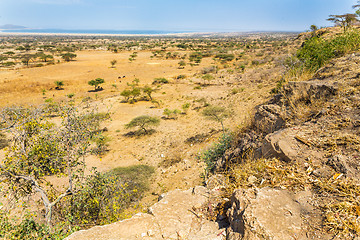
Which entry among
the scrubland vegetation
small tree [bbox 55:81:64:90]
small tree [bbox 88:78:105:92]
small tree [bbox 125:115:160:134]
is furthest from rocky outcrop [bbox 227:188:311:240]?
small tree [bbox 55:81:64:90]

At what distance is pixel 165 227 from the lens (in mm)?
3275

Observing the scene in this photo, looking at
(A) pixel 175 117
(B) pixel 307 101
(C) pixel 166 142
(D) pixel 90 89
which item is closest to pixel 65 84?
(D) pixel 90 89

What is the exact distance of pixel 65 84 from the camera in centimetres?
3147

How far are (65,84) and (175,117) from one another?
2306cm

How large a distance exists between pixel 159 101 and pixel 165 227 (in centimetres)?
2069

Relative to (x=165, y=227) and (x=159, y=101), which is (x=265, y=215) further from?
(x=159, y=101)

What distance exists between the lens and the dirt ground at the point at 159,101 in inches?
468

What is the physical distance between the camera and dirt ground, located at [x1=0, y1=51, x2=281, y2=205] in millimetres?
11883

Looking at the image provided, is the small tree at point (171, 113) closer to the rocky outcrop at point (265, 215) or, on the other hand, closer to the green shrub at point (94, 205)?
the green shrub at point (94, 205)

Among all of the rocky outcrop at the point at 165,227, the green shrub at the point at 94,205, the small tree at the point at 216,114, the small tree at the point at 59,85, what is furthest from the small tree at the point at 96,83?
the rocky outcrop at the point at 165,227

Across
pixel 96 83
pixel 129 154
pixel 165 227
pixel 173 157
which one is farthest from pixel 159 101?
pixel 165 227

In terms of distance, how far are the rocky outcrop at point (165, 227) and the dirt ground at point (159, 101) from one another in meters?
2.85

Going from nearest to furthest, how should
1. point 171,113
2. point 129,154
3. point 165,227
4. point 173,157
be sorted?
1. point 165,227
2. point 173,157
3. point 129,154
4. point 171,113

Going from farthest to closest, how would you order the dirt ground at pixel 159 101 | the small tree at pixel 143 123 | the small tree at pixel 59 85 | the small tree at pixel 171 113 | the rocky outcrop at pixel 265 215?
1. the small tree at pixel 59 85
2. the small tree at pixel 171 113
3. the small tree at pixel 143 123
4. the dirt ground at pixel 159 101
5. the rocky outcrop at pixel 265 215
